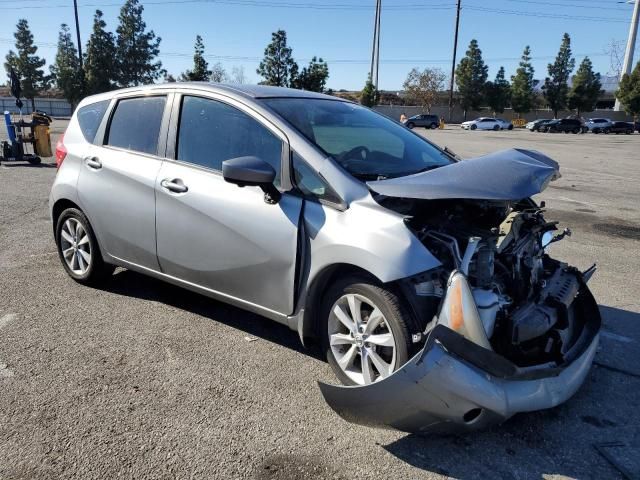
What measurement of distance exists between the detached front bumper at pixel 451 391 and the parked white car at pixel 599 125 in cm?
5773

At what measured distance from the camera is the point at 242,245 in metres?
3.40

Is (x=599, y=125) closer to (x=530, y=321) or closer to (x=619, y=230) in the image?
(x=619, y=230)

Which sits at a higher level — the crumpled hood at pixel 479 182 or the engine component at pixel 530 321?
the crumpled hood at pixel 479 182

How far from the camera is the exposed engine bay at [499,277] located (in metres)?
2.68

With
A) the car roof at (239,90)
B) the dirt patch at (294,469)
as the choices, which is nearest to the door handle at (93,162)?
the car roof at (239,90)

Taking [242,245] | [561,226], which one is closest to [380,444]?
[242,245]

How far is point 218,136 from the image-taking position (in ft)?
12.2

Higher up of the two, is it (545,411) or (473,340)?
(473,340)

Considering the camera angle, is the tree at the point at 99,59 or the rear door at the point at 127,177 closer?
the rear door at the point at 127,177

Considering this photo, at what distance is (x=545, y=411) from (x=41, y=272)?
15.3 ft

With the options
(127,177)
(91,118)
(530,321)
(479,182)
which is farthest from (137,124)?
(530,321)

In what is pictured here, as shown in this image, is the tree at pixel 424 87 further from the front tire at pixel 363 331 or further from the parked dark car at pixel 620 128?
the front tire at pixel 363 331

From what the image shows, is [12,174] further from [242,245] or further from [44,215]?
[242,245]

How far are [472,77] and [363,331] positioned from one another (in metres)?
76.1
